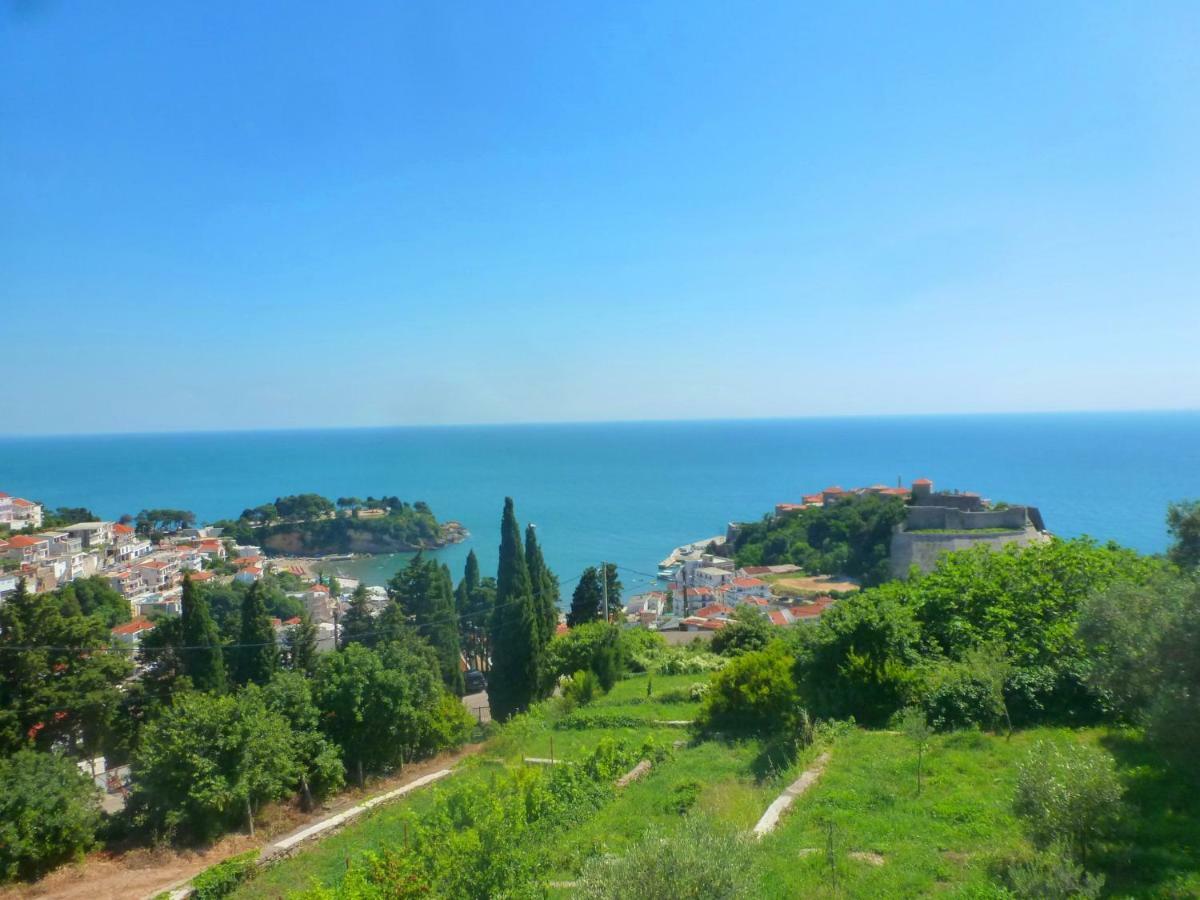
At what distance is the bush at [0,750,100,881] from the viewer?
930 centimetres

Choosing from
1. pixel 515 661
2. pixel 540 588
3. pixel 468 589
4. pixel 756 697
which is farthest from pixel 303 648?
pixel 468 589

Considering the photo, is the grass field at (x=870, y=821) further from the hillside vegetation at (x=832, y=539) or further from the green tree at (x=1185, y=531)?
the hillside vegetation at (x=832, y=539)

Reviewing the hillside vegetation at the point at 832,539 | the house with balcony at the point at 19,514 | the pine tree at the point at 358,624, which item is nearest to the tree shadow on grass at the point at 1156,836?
the pine tree at the point at 358,624

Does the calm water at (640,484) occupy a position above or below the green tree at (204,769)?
below

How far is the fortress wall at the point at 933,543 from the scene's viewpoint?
1336 inches

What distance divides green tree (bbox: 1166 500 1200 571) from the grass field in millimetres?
4817

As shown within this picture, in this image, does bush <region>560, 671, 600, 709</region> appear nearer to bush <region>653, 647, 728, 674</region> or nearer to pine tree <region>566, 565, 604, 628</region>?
bush <region>653, 647, 728, 674</region>

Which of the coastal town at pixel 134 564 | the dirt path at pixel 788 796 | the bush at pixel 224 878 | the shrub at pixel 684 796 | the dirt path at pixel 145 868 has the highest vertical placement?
the dirt path at pixel 788 796

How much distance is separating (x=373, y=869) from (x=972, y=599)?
Result: 11.0 metres

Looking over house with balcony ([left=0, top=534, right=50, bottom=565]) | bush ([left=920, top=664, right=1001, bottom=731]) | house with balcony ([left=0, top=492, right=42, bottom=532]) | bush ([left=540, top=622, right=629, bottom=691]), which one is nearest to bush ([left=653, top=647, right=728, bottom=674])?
bush ([left=540, top=622, right=629, bottom=691])

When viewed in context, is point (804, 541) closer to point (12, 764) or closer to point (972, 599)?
point (972, 599)

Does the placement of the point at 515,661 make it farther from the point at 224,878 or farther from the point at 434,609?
the point at 224,878

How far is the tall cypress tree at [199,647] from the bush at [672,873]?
1684 cm

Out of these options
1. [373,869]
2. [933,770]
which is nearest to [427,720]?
[373,869]
